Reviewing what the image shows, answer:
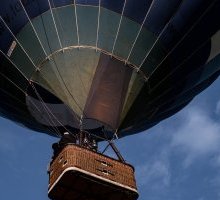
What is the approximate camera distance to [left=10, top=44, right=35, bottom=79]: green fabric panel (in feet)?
34.7

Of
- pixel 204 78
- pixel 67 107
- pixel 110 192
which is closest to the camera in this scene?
pixel 110 192

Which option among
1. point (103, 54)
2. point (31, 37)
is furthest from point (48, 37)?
point (103, 54)

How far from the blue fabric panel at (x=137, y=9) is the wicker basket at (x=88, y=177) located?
2.78 m

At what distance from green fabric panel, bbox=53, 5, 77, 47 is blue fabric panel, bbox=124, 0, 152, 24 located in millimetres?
972

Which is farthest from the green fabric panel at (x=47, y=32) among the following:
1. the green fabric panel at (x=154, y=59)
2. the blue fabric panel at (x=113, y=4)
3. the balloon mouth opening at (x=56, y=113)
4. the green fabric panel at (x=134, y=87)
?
the green fabric panel at (x=154, y=59)

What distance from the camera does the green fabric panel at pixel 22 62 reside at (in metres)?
10.6

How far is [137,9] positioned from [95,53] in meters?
1.05

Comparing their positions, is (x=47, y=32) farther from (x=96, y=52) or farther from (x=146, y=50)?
(x=146, y=50)

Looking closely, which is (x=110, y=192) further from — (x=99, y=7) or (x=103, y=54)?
(x=99, y=7)

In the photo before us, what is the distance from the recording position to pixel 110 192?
29.7 feet

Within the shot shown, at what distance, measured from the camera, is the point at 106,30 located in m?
10.6

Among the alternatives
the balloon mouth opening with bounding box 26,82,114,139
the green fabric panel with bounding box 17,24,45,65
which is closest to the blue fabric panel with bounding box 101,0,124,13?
the green fabric panel with bounding box 17,24,45,65

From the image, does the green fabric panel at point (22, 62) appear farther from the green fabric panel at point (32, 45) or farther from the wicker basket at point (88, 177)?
the wicker basket at point (88, 177)

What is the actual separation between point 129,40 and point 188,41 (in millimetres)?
1064
